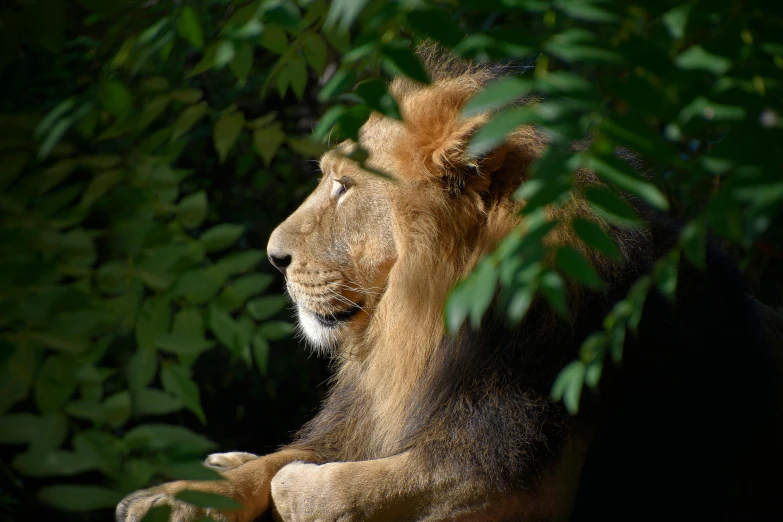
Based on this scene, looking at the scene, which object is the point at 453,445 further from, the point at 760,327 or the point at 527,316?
the point at 760,327

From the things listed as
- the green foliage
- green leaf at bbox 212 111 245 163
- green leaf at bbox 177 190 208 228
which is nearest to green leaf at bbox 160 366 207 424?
the green foliage

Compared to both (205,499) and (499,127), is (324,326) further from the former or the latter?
(499,127)

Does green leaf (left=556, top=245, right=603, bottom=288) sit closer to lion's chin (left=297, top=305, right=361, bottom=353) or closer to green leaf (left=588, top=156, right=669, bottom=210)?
green leaf (left=588, top=156, right=669, bottom=210)

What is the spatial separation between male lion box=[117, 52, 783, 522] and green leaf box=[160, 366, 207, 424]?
2.96ft

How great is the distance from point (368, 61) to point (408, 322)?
1186mm

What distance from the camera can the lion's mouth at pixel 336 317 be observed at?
2.56 meters

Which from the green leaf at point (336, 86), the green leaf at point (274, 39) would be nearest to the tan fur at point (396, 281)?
the green leaf at point (274, 39)

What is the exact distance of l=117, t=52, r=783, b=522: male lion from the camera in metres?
2.14

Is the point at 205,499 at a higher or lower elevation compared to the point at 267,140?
lower

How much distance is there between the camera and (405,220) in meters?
2.36

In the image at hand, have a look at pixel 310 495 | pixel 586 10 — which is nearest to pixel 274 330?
pixel 586 10

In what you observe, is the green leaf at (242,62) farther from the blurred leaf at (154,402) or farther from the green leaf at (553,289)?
the green leaf at (553,289)

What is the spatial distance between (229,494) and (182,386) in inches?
39.4

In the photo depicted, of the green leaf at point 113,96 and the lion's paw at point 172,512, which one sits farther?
the lion's paw at point 172,512
